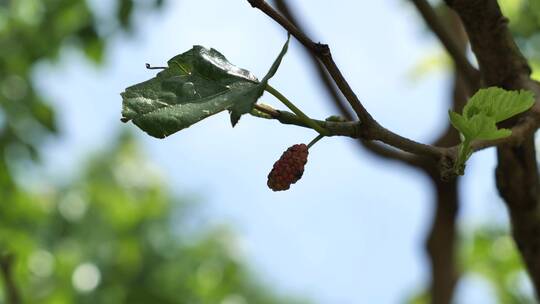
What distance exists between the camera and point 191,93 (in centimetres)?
43

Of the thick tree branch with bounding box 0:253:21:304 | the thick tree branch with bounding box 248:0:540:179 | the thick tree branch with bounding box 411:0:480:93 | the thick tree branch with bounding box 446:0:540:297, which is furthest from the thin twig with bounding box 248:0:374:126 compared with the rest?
the thick tree branch with bounding box 0:253:21:304

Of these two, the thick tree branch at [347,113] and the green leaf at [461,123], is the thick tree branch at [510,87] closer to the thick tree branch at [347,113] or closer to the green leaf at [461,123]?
the green leaf at [461,123]

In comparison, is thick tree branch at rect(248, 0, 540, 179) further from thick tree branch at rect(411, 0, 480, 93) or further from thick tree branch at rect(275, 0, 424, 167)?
thick tree branch at rect(275, 0, 424, 167)

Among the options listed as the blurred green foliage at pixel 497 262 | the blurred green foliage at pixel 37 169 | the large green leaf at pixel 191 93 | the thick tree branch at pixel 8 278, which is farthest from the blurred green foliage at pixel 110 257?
the large green leaf at pixel 191 93

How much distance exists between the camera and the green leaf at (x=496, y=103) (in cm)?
43

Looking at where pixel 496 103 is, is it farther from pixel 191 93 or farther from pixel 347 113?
pixel 347 113

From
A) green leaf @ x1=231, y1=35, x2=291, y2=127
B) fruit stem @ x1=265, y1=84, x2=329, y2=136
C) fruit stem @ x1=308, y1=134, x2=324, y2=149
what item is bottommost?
fruit stem @ x1=308, y1=134, x2=324, y2=149

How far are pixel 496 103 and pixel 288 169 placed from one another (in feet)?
0.39

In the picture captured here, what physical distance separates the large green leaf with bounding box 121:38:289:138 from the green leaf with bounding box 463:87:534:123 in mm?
106

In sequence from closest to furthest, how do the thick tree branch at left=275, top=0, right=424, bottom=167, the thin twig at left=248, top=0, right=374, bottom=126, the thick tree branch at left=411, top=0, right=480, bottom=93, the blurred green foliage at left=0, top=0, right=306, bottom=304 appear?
1. the thin twig at left=248, top=0, right=374, bottom=126
2. the thick tree branch at left=411, top=0, right=480, bottom=93
3. the thick tree branch at left=275, top=0, right=424, bottom=167
4. the blurred green foliage at left=0, top=0, right=306, bottom=304

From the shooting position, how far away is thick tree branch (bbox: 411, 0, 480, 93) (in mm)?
700

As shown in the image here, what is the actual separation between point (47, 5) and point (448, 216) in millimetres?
747

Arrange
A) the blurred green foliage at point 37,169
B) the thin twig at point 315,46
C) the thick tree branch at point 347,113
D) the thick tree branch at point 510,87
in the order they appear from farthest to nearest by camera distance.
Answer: the blurred green foliage at point 37,169, the thick tree branch at point 347,113, the thick tree branch at point 510,87, the thin twig at point 315,46

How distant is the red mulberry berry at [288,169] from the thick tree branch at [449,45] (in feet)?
1.05
